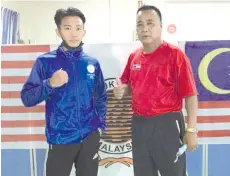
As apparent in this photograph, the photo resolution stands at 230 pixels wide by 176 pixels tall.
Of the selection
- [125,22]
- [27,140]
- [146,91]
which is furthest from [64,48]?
[125,22]

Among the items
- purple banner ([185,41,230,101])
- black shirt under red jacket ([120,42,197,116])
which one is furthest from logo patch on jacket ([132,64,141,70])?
purple banner ([185,41,230,101])

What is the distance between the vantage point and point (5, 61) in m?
2.44

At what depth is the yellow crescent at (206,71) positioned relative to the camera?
93.3 inches

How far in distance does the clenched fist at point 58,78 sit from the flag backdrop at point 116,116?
0.68 meters

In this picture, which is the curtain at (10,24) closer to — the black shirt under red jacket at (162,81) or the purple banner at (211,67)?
the purple banner at (211,67)

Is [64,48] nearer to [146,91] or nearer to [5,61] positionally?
[146,91]

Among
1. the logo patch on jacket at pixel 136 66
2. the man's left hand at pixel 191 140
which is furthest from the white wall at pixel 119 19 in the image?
the man's left hand at pixel 191 140

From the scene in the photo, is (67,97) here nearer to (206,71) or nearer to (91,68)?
(91,68)

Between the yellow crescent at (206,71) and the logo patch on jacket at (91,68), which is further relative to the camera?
the yellow crescent at (206,71)

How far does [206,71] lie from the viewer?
2.39 m

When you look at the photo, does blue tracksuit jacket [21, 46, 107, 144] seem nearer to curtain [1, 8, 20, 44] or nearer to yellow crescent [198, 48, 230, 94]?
yellow crescent [198, 48, 230, 94]

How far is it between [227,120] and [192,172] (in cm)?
45

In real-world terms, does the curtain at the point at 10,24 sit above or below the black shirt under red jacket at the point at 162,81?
above

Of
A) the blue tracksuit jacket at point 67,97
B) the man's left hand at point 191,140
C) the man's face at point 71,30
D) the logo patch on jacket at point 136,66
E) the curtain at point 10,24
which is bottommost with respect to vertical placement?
the man's left hand at point 191,140
